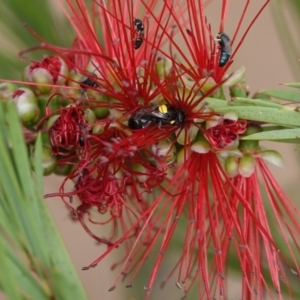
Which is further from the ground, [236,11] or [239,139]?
[236,11]

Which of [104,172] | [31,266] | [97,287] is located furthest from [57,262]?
[97,287]

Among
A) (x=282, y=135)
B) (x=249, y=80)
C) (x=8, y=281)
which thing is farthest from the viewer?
(x=249, y=80)

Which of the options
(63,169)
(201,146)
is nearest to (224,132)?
(201,146)

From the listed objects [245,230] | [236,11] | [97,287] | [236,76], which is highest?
[236,11]

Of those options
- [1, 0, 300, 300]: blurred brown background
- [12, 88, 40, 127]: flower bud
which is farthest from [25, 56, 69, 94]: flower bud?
[1, 0, 300, 300]: blurred brown background

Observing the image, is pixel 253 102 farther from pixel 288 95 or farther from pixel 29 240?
pixel 29 240

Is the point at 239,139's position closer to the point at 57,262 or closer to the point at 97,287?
the point at 57,262
